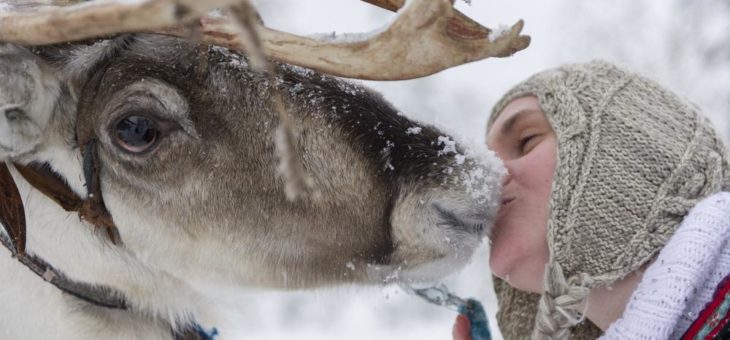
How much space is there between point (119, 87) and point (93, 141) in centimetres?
18

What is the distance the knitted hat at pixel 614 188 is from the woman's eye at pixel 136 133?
1171 mm

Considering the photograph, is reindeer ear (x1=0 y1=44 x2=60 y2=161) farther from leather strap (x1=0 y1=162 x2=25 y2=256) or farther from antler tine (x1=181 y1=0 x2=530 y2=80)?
antler tine (x1=181 y1=0 x2=530 y2=80)

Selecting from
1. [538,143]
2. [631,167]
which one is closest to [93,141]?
[538,143]

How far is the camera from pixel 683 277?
1.93 meters

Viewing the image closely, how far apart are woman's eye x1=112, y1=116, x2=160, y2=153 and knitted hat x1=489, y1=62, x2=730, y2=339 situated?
46.1 inches

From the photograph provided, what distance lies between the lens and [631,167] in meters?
2.15

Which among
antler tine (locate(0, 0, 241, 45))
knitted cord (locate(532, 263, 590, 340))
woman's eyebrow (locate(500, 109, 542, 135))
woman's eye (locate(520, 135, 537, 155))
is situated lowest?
knitted cord (locate(532, 263, 590, 340))

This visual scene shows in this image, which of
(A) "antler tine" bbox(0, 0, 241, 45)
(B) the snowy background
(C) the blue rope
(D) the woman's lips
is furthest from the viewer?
(B) the snowy background

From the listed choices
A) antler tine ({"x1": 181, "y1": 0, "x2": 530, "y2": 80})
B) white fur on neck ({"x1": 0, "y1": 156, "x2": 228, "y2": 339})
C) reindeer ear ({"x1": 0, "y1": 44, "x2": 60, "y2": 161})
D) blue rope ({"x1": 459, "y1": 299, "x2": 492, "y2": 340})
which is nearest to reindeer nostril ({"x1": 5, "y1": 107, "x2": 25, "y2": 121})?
reindeer ear ({"x1": 0, "y1": 44, "x2": 60, "y2": 161})

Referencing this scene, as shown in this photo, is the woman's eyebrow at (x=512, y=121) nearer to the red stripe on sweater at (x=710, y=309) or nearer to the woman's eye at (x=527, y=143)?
the woman's eye at (x=527, y=143)

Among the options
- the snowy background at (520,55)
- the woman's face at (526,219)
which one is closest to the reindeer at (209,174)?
the woman's face at (526,219)

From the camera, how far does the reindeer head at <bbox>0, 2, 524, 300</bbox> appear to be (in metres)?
2.15

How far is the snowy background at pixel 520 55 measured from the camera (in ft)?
27.4

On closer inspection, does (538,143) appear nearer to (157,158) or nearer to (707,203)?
(707,203)
